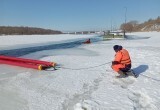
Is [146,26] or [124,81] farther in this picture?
[146,26]

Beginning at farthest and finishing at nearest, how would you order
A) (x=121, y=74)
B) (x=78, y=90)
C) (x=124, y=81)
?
(x=121, y=74) → (x=124, y=81) → (x=78, y=90)

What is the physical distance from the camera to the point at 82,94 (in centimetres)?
606

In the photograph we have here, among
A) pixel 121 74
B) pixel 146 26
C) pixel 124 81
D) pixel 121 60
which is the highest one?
pixel 146 26

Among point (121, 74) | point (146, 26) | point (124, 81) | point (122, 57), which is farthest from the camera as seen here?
point (146, 26)

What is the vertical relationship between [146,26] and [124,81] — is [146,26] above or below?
above

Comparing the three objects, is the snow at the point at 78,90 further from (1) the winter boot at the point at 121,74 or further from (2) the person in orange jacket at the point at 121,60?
(2) the person in orange jacket at the point at 121,60

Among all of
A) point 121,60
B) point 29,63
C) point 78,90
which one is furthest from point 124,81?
point 29,63

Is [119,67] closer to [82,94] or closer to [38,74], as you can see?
[82,94]

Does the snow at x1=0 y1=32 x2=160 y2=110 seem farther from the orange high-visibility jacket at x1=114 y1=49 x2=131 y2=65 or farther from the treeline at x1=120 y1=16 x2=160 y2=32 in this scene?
the treeline at x1=120 y1=16 x2=160 y2=32

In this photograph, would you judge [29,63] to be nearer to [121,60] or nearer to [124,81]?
[121,60]

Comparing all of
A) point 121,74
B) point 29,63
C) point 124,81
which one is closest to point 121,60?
point 121,74

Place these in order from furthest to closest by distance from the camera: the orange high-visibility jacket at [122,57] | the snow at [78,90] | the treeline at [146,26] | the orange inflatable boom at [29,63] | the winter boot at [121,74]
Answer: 1. the treeline at [146,26]
2. the orange inflatable boom at [29,63]
3. the winter boot at [121,74]
4. the orange high-visibility jacket at [122,57]
5. the snow at [78,90]

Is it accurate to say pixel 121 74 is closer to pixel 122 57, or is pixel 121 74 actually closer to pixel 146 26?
pixel 122 57

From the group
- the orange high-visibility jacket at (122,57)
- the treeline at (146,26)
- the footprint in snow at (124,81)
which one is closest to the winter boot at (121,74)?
the footprint in snow at (124,81)
